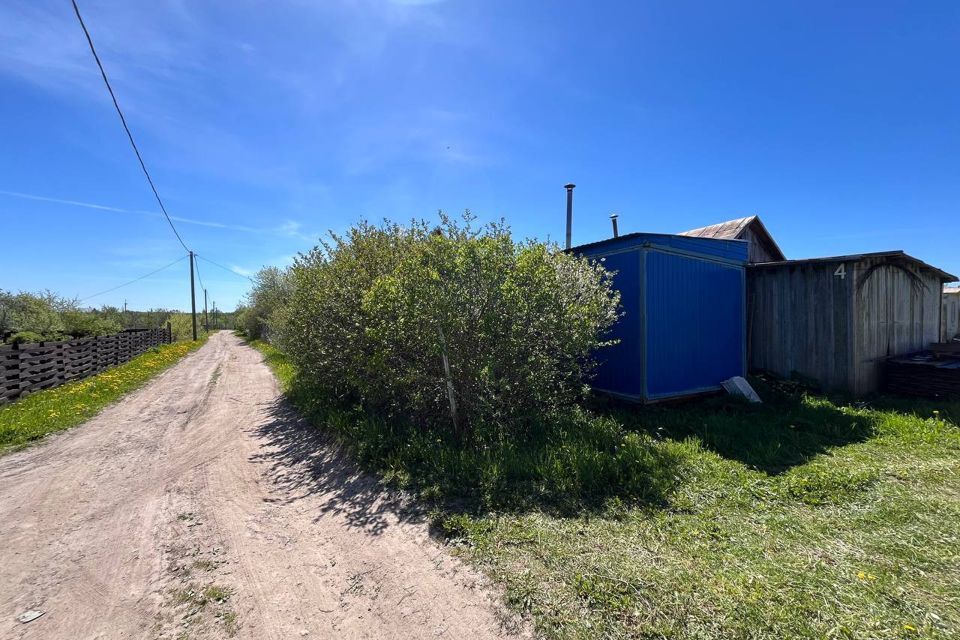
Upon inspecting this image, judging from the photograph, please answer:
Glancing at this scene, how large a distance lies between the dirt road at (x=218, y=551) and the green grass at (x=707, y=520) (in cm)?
39

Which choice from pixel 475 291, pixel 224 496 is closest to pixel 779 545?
pixel 475 291

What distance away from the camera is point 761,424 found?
19.5ft

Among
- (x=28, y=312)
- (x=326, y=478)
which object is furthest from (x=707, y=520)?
(x=28, y=312)

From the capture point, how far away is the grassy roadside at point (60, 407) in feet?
19.8

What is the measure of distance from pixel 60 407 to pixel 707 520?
10.8 m

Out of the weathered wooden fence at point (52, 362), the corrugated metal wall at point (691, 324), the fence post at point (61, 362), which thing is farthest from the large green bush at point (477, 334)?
the fence post at point (61, 362)

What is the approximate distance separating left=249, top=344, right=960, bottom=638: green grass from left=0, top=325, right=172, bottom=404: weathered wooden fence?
323 inches

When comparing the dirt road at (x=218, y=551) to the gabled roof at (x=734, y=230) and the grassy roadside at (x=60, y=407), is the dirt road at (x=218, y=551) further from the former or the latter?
the gabled roof at (x=734, y=230)

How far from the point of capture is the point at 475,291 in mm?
4922

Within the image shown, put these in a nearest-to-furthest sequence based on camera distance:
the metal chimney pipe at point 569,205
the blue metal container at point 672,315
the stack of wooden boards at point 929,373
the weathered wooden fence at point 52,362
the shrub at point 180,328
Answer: the blue metal container at point 672,315 < the stack of wooden boards at point 929,373 < the weathered wooden fence at point 52,362 < the metal chimney pipe at point 569,205 < the shrub at point 180,328

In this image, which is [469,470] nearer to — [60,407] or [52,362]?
[60,407]

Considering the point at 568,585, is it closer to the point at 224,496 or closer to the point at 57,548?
the point at 224,496

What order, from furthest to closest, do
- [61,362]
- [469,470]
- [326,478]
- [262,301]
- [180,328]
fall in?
[180,328], [262,301], [61,362], [326,478], [469,470]

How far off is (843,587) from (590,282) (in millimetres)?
4130
